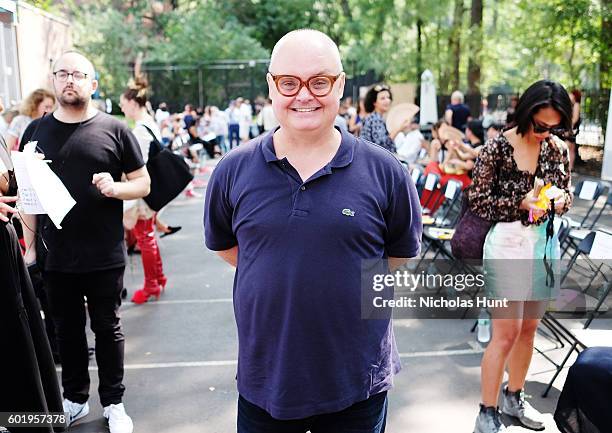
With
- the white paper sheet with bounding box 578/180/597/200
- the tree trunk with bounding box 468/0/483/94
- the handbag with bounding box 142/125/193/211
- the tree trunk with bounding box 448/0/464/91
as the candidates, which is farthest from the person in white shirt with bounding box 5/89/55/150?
the tree trunk with bounding box 448/0/464/91

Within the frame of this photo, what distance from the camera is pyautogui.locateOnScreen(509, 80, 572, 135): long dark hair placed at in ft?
10.0

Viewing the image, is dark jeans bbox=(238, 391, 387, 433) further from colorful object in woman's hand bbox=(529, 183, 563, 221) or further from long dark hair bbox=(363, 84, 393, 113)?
long dark hair bbox=(363, 84, 393, 113)

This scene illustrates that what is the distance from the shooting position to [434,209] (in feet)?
25.1

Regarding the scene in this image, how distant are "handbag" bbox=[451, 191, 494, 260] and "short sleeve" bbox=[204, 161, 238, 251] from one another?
62.4 inches

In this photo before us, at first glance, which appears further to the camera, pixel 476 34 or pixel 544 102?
pixel 476 34

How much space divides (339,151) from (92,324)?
84.9 inches

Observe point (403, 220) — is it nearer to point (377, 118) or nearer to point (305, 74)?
point (305, 74)

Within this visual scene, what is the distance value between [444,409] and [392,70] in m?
18.8

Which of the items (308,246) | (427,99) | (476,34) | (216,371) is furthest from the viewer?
(427,99)

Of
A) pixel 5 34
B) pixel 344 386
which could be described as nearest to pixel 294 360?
pixel 344 386

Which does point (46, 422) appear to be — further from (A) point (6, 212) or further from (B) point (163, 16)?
(B) point (163, 16)

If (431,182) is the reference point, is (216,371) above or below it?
below

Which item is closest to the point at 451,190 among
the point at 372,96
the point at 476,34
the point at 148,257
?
the point at 372,96

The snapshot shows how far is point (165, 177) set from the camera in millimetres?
5242
